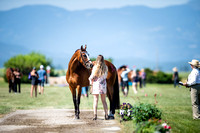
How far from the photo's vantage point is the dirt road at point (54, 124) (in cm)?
803

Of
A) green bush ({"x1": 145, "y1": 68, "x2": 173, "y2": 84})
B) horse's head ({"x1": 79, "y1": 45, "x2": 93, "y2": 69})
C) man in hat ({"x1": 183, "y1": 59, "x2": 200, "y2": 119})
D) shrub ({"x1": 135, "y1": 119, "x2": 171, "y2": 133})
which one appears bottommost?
green bush ({"x1": 145, "y1": 68, "x2": 173, "y2": 84})

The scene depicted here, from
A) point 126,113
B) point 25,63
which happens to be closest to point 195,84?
point 126,113

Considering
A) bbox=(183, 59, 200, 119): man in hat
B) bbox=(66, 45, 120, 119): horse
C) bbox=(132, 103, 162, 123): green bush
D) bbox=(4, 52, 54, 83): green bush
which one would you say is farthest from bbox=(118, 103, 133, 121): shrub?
bbox=(4, 52, 54, 83): green bush

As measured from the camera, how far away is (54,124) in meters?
9.01

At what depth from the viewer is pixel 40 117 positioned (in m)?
10.5

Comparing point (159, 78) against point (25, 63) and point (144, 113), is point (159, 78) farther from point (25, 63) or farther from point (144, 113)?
point (144, 113)

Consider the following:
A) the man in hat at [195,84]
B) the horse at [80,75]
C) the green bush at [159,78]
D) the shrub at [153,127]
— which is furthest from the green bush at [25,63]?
the shrub at [153,127]

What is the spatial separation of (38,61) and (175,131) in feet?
130

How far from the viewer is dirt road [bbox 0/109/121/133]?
26.3ft

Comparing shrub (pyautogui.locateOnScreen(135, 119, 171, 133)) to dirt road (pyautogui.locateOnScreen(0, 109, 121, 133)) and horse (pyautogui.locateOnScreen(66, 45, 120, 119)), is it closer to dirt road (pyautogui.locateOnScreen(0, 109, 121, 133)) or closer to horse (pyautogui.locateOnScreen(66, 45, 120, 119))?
dirt road (pyautogui.locateOnScreen(0, 109, 121, 133))

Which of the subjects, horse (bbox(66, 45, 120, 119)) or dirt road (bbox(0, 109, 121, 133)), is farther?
horse (bbox(66, 45, 120, 119))

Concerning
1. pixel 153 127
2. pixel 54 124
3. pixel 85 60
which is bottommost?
pixel 54 124

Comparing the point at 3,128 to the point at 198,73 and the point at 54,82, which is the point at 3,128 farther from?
the point at 54,82

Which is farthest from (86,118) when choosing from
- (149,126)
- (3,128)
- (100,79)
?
(149,126)
